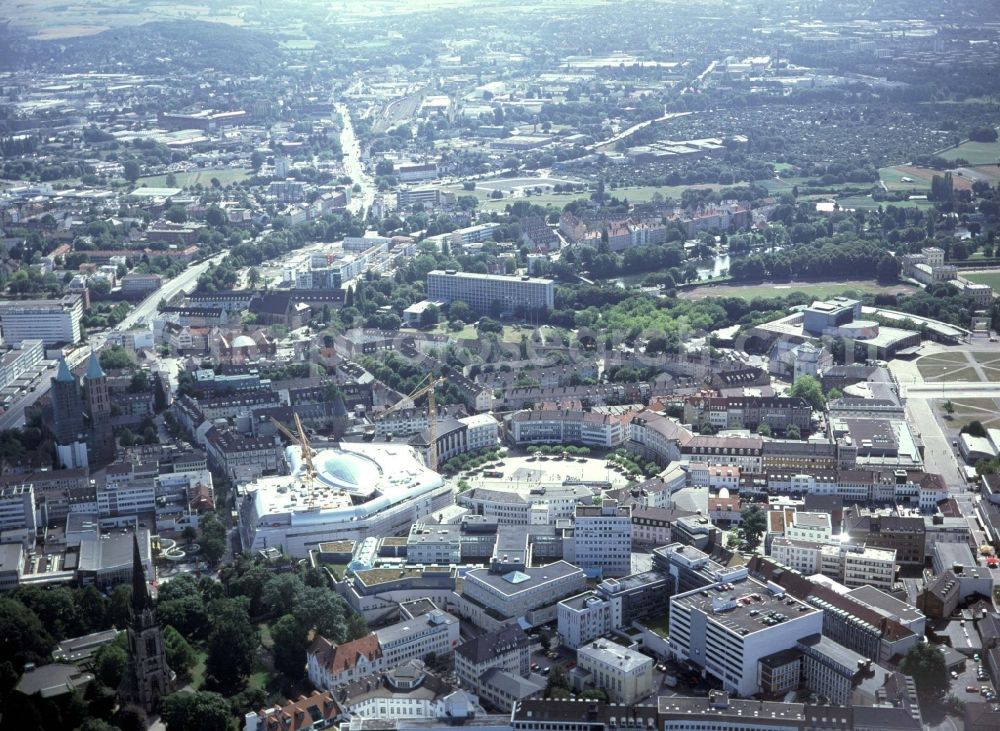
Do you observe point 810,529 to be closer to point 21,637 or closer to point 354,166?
point 21,637

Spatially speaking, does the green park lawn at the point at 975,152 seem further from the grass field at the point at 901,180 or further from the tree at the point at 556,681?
the tree at the point at 556,681

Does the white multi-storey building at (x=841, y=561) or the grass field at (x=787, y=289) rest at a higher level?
the white multi-storey building at (x=841, y=561)

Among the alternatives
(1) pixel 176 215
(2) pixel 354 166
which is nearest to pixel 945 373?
(1) pixel 176 215

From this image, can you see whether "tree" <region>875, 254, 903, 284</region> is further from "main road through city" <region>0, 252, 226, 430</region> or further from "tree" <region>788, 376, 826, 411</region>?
"main road through city" <region>0, 252, 226, 430</region>

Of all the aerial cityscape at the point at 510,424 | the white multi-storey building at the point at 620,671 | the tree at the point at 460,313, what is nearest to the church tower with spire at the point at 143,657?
the aerial cityscape at the point at 510,424

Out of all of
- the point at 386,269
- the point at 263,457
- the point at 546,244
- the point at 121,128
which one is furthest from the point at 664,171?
the point at 263,457

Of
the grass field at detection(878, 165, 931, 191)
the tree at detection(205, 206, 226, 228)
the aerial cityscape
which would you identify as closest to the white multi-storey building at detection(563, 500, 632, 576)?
the aerial cityscape
